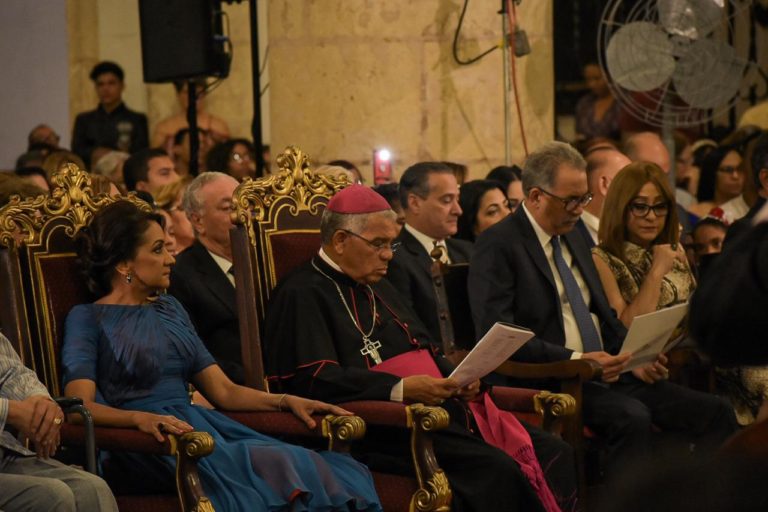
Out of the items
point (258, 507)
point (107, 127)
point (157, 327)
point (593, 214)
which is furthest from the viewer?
point (107, 127)

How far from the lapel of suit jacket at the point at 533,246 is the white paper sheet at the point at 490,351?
0.99 metres

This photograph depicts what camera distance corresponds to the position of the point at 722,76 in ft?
28.3

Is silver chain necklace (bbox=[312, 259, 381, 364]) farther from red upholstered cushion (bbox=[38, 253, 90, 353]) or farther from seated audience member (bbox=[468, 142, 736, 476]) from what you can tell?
red upholstered cushion (bbox=[38, 253, 90, 353])

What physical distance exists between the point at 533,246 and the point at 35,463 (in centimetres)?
235

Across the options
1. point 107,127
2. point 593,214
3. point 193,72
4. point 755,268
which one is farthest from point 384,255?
point 107,127

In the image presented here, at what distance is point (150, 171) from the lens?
779cm

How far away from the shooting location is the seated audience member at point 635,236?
6133mm

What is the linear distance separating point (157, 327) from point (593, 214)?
2962 mm

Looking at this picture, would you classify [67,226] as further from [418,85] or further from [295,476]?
[418,85]

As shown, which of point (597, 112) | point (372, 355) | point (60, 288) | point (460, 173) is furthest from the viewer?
point (597, 112)

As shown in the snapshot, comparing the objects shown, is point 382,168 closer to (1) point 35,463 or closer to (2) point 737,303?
(1) point 35,463

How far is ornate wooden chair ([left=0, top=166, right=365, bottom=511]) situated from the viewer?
4523mm

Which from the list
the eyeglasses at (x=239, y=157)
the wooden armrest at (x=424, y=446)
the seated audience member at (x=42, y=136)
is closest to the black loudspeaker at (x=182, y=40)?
the eyeglasses at (x=239, y=157)

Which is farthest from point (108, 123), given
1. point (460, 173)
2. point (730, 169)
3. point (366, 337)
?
point (366, 337)
